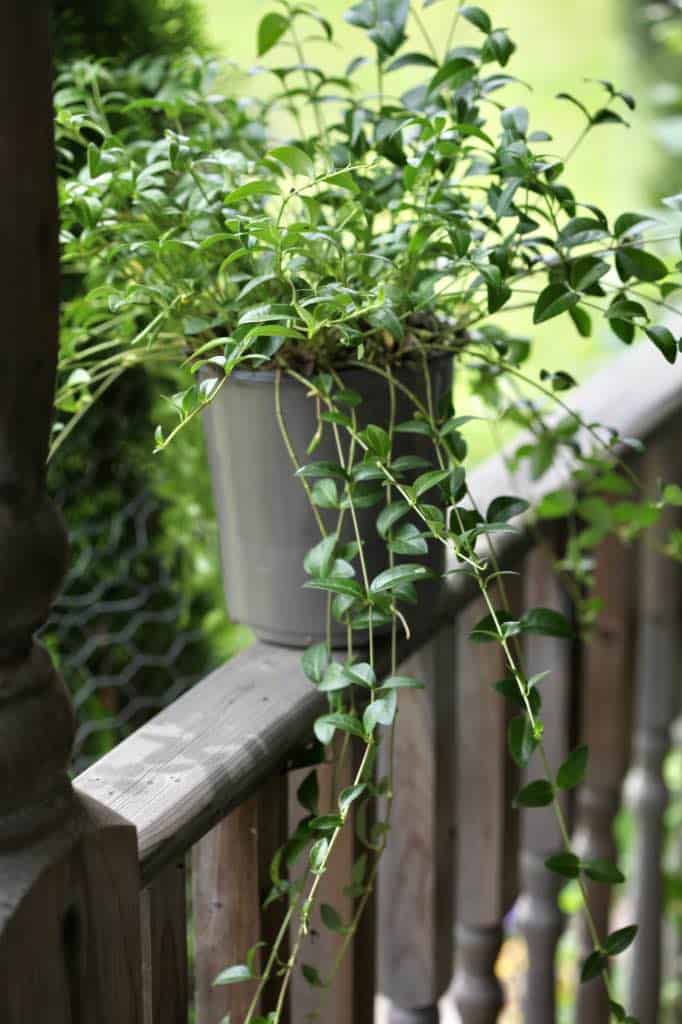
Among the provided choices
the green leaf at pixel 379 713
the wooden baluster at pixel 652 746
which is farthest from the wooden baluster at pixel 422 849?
the wooden baluster at pixel 652 746

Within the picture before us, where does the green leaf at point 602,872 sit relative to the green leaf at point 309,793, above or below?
below

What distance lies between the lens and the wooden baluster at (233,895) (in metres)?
0.70

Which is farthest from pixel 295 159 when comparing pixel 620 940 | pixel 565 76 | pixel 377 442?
pixel 565 76

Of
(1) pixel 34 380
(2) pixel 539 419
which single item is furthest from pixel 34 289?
(2) pixel 539 419

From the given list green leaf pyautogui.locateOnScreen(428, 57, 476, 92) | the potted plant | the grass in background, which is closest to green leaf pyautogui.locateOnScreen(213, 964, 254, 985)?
the potted plant

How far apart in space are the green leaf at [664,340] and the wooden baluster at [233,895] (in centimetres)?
34

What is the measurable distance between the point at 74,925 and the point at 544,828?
0.80 meters

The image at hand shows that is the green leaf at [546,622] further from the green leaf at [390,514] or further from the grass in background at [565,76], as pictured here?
the grass in background at [565,76]

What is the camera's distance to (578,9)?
11.5 feet

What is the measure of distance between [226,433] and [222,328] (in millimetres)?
64

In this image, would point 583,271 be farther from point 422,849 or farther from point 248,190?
point 422,849

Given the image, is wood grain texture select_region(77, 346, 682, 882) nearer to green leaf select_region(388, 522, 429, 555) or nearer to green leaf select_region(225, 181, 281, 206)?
green leaf select_region(388, 522, 429, 555)

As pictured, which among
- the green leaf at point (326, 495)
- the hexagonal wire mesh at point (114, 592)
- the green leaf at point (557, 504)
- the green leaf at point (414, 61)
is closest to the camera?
the green leaf at point (326, 495)

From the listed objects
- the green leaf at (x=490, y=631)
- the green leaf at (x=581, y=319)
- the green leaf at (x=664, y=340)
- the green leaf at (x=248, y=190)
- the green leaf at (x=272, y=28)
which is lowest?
the green leaf at (x=490, y=631)
